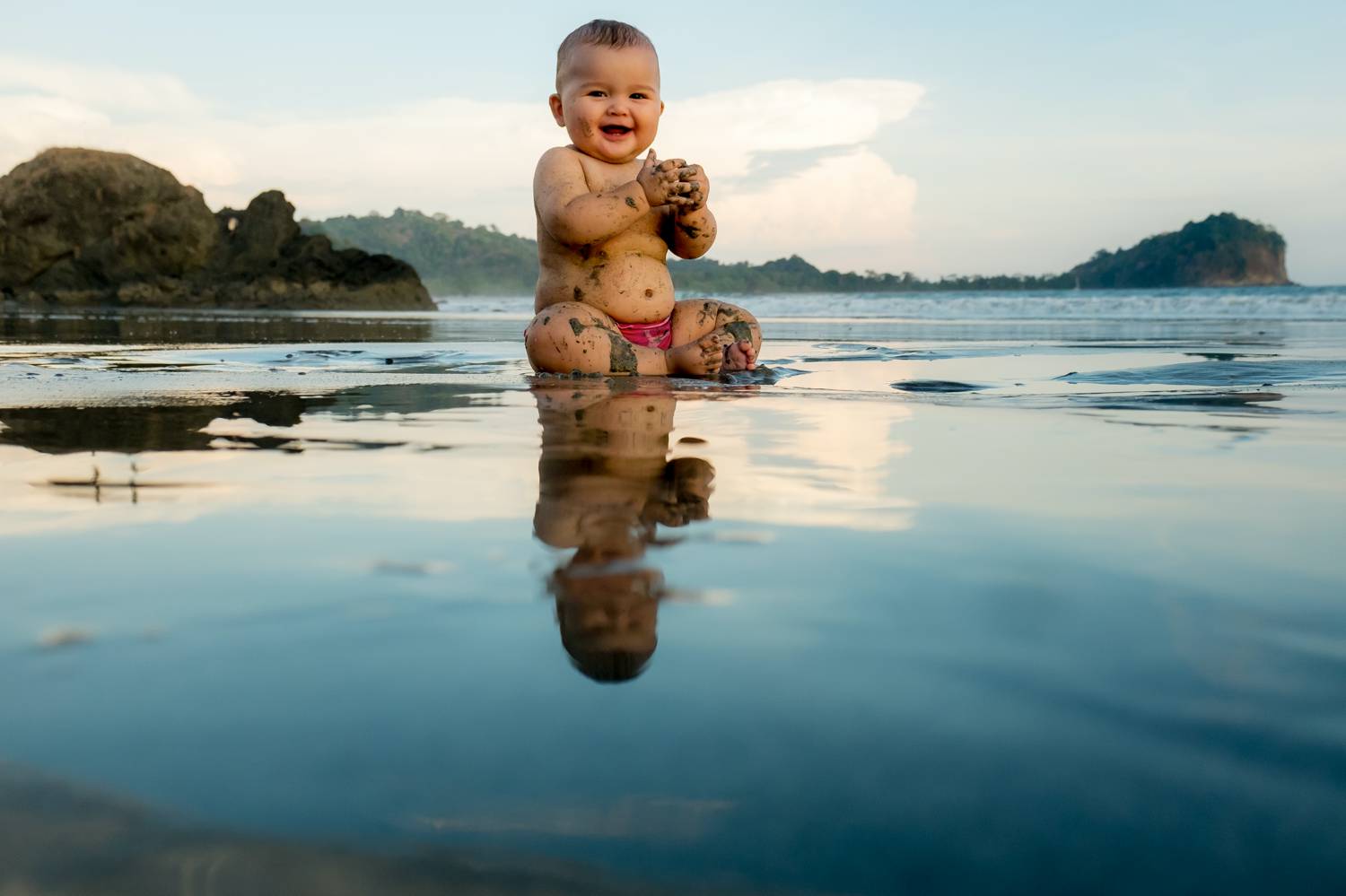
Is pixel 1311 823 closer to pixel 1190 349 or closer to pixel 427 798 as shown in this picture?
pixel 427 798

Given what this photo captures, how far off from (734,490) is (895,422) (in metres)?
1.11

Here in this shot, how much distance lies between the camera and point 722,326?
180 inches

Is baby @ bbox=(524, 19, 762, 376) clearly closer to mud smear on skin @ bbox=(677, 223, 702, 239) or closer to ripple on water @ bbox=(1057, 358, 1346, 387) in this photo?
mud smear on skin @ bbox=(677, 223, 702, 239)

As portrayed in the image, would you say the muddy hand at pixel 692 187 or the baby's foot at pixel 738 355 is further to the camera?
the baby's foot at pixel 738 355

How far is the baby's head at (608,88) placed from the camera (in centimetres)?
428

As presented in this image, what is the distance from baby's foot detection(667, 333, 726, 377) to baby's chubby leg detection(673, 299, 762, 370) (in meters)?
0.12

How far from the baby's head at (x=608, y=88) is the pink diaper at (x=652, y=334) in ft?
2.26

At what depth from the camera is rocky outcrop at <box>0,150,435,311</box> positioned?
27672 mm

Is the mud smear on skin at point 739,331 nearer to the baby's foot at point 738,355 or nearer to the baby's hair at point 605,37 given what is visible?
Result: the baby's foot at point 738,355

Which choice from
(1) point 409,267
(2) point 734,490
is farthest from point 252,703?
(1) point 409,267

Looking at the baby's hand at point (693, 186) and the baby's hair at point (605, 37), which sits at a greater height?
the baby's hair at point (605, 37)

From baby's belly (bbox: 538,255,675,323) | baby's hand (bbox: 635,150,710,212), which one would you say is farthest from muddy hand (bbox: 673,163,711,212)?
baby's belly (bbox: 538,255,675,323)

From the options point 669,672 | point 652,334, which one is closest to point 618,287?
point 652,334

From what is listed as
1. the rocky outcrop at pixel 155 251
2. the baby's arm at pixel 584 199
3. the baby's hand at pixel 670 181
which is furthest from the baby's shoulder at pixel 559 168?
the rocky outcrop at pixel 155 251
